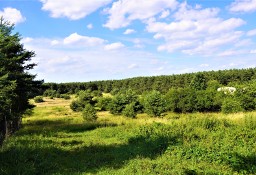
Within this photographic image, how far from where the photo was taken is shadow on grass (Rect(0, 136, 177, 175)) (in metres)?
11.7

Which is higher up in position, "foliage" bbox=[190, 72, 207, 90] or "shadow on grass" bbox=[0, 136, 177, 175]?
"foliage" bbox=[190, 72, 207, 90]

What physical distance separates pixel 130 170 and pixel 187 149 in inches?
149

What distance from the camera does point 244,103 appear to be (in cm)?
4675

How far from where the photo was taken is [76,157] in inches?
566

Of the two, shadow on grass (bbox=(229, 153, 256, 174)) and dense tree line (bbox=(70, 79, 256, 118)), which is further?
dense tree line (bbox=(70, 79, 256, 118))

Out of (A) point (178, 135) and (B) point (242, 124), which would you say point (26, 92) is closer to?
(A) point (178, 135)

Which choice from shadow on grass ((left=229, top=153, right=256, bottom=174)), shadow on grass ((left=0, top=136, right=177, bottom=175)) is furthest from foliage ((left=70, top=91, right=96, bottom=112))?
shadow on grass ((left=229, top=153, right=256, bottom=174))

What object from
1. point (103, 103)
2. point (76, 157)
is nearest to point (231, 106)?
point (103, 103)

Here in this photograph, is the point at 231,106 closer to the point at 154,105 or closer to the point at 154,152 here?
the point at 154,105

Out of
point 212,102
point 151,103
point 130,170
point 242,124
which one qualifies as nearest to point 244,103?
point 212,102

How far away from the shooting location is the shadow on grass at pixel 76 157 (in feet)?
38.4

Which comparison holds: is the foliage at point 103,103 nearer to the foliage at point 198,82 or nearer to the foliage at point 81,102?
the foliage at point 81,102

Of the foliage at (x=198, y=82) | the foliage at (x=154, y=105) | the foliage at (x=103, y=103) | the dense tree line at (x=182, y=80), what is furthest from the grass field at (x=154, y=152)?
the foliage at (x=198, y=82)

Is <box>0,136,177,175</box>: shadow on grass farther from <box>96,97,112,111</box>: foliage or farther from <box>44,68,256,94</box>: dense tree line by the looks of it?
<box>44,68,256,94</box>: dense tree line
